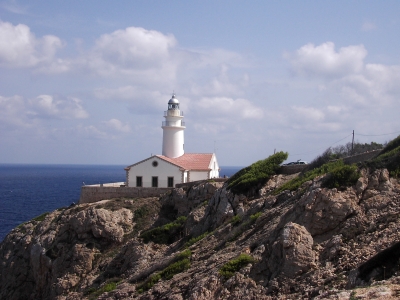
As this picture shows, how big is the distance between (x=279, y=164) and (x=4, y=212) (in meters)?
47.9

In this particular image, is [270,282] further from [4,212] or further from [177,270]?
[4,212]

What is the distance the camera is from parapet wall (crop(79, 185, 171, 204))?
37875mm

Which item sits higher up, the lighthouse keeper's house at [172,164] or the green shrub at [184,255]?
the lighthouse keeper's house at [172,164]

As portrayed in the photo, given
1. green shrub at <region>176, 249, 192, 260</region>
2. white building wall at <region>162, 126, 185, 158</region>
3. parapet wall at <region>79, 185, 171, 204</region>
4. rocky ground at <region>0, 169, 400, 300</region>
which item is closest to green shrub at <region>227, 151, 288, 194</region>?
rocky ground at <region>0, 169, 400, 300</region>

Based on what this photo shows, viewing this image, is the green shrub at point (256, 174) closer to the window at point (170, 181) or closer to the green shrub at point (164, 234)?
the green shrub at point (164, 234)

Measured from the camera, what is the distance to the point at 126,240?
3105 centimetres

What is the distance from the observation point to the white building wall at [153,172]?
1623 inches

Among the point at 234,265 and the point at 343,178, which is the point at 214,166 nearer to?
the point at 343,178

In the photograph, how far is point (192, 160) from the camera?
1764 inches

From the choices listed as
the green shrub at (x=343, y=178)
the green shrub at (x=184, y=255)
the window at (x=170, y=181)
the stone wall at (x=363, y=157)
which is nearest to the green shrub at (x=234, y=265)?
the green shrub at (x=343, y=178)

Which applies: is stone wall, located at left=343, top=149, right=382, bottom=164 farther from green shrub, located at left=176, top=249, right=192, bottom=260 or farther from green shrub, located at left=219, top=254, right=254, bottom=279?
green shrub, located at left=219, top=254, right=254, bottom=279

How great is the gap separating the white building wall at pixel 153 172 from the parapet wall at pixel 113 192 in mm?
3248

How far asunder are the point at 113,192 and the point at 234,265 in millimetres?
26032

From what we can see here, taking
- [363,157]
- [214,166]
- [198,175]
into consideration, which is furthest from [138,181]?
[363,157]
